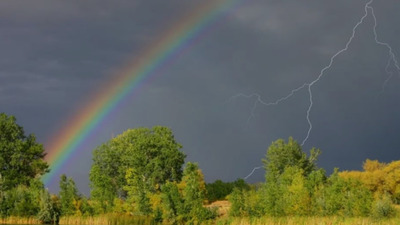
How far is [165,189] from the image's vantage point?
7025 cm

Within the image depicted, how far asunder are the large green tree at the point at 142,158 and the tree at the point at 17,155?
10642 mm

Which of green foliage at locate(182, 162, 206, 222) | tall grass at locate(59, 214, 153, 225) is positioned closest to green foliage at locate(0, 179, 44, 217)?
tall grass at locate(59, 214, 153, 225)

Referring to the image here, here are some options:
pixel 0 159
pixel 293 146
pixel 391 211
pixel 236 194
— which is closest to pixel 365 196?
pixel 391 211

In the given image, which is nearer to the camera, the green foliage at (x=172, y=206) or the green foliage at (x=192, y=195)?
the green foliage at (x=192, y=195)

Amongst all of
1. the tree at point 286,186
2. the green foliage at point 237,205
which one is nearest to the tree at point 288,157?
the tree at point 286,186

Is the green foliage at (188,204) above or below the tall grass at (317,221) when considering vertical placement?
above

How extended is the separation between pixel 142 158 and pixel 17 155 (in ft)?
74.0

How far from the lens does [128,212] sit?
76812mm

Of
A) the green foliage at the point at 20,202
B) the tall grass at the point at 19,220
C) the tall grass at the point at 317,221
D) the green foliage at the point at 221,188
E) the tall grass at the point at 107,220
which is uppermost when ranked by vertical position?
the green foliage at the point at 221,188

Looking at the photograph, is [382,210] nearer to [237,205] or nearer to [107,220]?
[237,205]

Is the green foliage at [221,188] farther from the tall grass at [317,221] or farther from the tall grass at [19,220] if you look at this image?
the tall grass at [317,221]

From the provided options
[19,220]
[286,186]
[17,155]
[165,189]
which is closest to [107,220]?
[165,189]

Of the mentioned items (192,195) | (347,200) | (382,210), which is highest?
(192,195)

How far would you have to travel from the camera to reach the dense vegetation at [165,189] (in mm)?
63875
